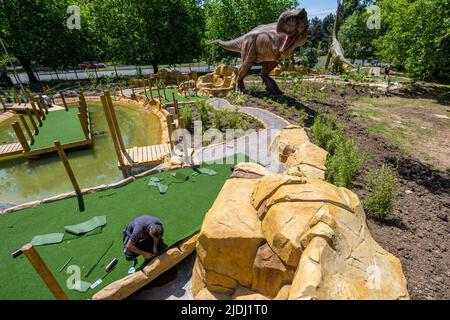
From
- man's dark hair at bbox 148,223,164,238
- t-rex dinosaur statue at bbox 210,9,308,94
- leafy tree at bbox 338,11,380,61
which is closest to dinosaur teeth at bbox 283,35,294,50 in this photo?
t-rex dinosaur statue at bbox 210,9,308,94

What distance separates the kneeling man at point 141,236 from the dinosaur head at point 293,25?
1030cm

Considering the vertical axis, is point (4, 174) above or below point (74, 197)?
below

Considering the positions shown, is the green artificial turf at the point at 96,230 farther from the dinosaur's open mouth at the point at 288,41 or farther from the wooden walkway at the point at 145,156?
the dinosaur's open mouth at the point at 288,41

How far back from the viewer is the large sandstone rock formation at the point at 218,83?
1706cm

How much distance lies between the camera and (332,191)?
12.0ft

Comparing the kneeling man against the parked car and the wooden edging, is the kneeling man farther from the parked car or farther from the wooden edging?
the parked car

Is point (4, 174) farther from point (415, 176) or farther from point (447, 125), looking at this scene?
point (447, 125)

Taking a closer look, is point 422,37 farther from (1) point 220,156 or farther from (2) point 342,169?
(1) point 220,156

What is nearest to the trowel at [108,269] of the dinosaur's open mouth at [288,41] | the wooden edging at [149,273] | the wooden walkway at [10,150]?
the wooden edging at [149,273]

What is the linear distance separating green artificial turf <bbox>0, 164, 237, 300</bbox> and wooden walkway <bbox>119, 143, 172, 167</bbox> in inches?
57.1
